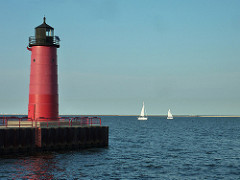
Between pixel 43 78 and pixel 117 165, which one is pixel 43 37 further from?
pixel 117 165

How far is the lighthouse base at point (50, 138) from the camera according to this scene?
3066 cm

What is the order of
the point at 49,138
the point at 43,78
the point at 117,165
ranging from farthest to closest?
the point at 43,78 → the point at 49,138 → the point at 117,165

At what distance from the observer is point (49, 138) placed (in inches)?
1310

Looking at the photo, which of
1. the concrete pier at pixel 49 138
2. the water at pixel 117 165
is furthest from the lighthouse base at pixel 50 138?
the water at pixel 117 165

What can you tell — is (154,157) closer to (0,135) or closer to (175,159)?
(175,159)

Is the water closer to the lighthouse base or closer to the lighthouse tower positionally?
the lighthouse base

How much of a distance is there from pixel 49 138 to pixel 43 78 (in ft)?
24.2

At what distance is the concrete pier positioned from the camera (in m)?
30.7

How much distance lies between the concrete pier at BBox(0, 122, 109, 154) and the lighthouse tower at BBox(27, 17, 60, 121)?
2.54m

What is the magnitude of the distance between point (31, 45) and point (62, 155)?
13.1 metres

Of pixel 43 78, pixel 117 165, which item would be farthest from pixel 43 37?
pixel 117 165

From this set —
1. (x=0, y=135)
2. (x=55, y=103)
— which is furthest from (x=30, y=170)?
(x=55, y=103)

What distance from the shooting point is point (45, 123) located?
1390 inches

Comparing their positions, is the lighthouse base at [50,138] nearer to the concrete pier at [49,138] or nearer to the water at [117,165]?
the concrete pier at [49,138]
